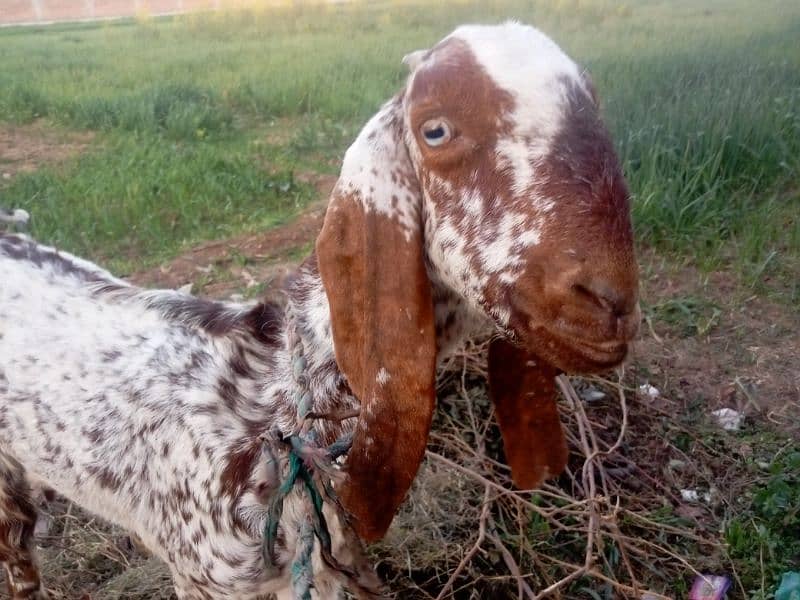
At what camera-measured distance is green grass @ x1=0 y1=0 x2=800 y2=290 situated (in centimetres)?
366

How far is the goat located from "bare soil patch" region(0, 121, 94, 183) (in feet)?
9.74

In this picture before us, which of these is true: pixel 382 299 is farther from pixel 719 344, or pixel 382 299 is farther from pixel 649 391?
pixel 719 344

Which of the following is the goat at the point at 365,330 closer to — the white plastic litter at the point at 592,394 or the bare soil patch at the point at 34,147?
the white plastic litter at the point at 592,394

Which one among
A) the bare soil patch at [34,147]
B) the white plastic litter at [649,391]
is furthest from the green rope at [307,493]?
the bare soil patch at [34,147]

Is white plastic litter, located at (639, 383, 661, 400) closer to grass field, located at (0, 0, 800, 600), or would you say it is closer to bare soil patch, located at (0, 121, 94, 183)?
grass field, located at (0, 0, 800, 600)

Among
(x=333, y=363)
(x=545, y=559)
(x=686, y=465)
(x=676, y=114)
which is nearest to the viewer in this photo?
(x=333, y=363)

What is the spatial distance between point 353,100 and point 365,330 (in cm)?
299

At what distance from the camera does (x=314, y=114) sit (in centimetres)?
466

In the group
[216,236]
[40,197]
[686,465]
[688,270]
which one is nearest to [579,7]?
[688,270]

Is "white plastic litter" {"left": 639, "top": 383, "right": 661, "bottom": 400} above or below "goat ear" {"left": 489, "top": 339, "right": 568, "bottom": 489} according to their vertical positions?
below

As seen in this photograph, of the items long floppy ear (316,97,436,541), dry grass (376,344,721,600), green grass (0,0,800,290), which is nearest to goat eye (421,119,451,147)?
long floppy ear (316,97,436,541)

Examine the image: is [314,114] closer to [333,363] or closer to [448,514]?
[448,514]

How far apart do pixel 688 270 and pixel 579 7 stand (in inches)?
65.2

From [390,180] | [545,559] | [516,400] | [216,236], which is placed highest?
[390,180]
